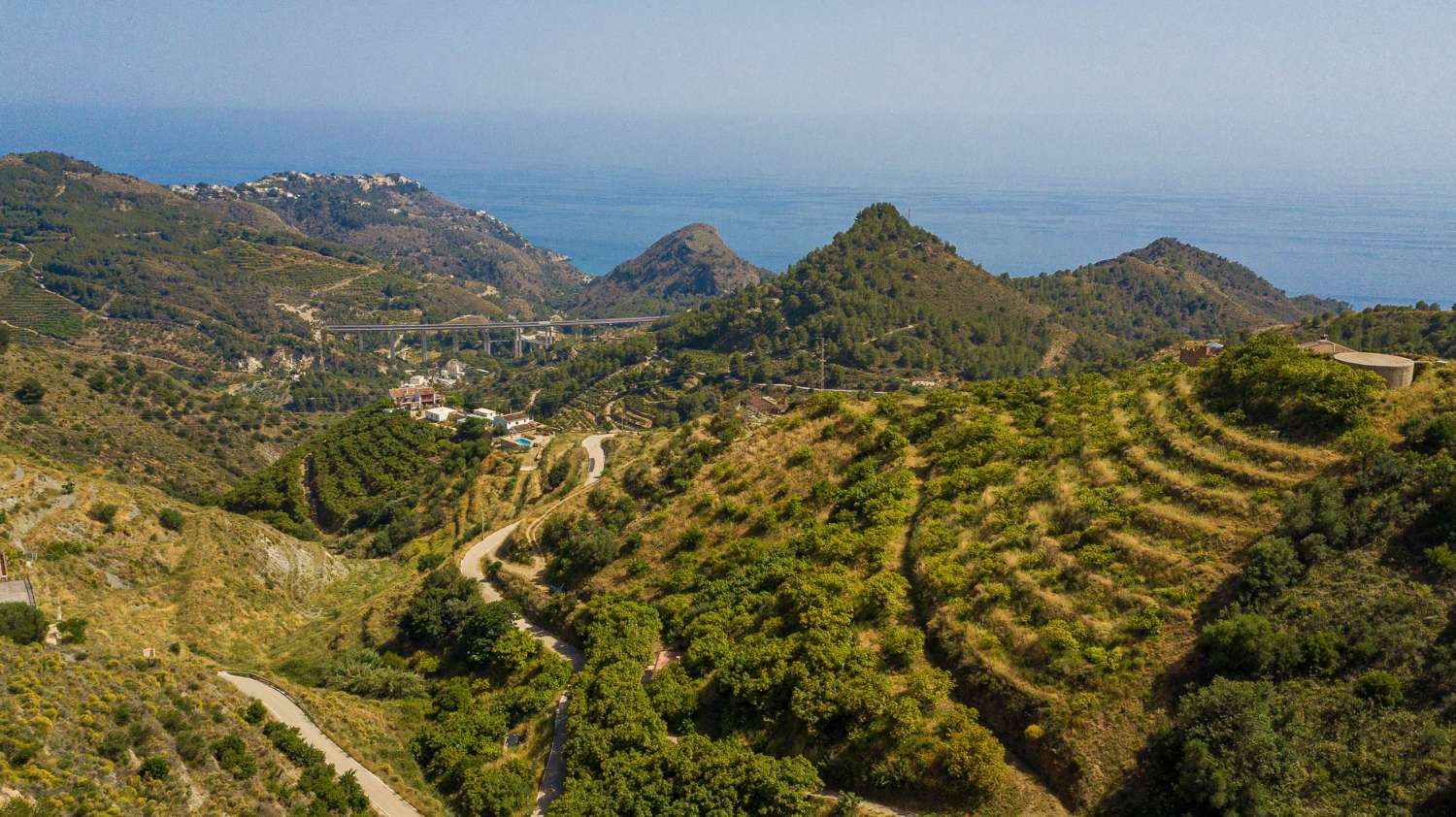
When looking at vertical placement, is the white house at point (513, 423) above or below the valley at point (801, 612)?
below

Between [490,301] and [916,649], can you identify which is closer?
[916,649]

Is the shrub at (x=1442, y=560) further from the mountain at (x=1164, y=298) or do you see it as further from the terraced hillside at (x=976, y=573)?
the mountain at (x=1164, y=298)

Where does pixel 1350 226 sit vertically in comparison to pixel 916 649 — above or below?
above

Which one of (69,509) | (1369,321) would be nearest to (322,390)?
(69,509)

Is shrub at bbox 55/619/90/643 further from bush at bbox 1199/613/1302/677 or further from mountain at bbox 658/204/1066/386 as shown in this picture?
mountain at bbox 658/204/1066/386

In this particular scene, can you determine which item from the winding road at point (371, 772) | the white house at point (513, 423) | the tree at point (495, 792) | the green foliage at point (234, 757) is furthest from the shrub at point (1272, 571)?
the white house at point (513, 423)

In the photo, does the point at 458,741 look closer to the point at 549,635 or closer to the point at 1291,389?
the point at 549,635

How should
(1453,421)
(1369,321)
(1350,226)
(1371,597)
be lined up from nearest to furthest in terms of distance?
(1371,597) < (1453,421) < (1369,321) < (1350,226)

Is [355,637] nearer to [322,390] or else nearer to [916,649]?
[916,649]
